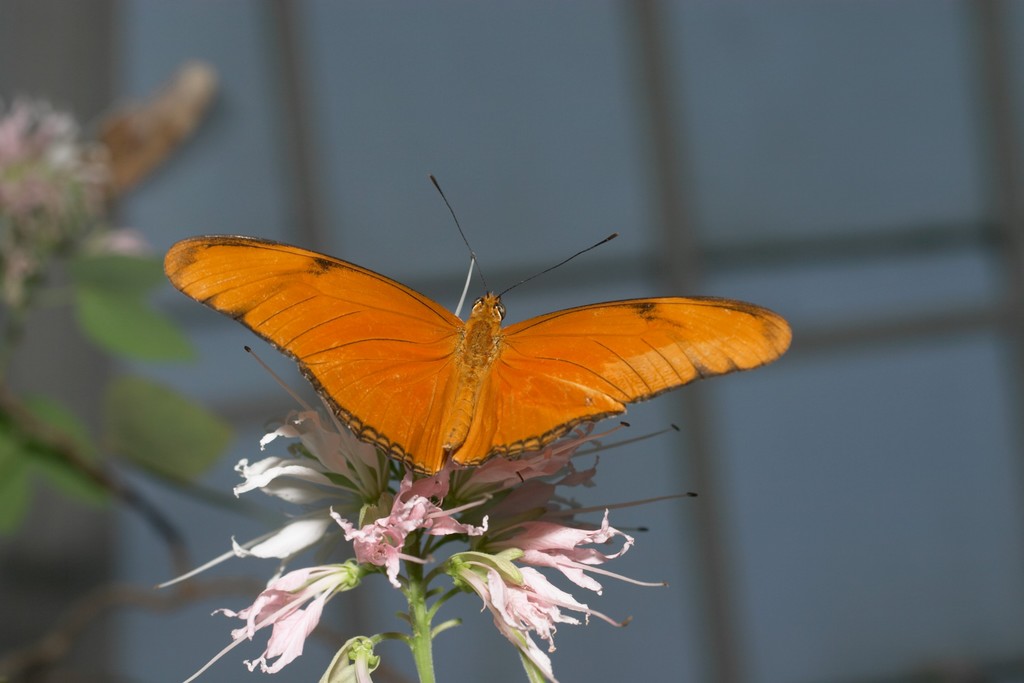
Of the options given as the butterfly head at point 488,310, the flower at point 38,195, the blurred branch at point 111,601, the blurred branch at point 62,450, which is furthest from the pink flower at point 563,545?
the flower at point 38,195

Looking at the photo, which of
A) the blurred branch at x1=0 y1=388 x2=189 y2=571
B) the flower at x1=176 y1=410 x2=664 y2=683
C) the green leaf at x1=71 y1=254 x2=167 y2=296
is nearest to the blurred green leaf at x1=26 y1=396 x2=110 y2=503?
the blurred branch at x1=0 y1=388 x2=189 y2=571

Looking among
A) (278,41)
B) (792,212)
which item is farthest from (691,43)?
(278,41)

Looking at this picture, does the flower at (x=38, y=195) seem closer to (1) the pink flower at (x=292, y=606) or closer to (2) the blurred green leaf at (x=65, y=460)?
(2) the blurred green leaf at (x=65, y=460)

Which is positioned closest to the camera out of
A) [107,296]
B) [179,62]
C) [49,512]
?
[107,296]

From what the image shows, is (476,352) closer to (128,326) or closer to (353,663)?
(353,663)

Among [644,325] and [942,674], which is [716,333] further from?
[942,674]

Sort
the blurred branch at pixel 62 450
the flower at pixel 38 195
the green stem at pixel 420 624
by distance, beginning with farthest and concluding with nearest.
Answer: the flower at pixel 38 195 < the blurred branch at pixel 62 450 < the green stem at pixel 420 624

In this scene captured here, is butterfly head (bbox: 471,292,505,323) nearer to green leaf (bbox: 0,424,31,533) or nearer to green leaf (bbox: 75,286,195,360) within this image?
green leaf (bbox: 75,286,195,360)
